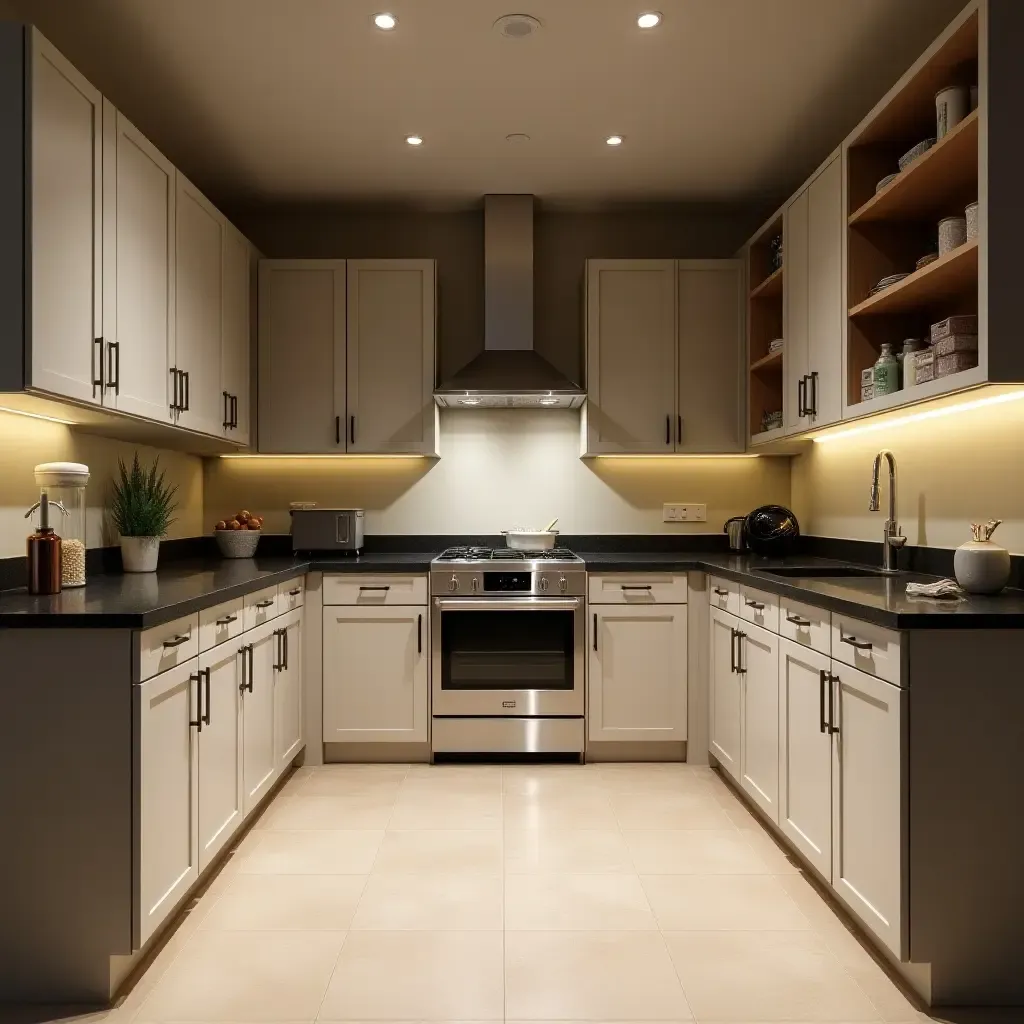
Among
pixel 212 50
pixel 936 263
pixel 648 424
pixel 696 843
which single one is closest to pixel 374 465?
pixel 648 424

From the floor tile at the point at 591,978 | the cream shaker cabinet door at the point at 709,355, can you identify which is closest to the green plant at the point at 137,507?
the floor tile at the point at 591,978

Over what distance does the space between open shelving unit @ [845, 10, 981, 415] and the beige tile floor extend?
151cm

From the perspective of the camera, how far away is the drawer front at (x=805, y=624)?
228 centimetres

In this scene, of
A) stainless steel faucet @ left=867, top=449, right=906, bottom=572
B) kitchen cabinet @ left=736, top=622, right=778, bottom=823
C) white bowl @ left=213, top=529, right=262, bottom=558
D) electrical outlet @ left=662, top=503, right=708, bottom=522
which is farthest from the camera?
electrical outlet @ left=662, top=503, right=708, bottom=522

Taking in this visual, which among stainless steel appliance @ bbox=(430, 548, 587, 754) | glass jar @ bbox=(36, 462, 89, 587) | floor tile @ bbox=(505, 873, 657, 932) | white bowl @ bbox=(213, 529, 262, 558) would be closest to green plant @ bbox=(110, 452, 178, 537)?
glass jar @ bbox=(36, 462, 89, 587)

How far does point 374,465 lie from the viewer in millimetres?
4148

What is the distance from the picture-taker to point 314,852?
8.73ft

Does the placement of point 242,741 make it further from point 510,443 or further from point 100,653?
point 510,443

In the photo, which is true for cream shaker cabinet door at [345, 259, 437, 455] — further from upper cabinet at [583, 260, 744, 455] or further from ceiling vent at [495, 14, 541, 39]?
ceiling vent at [495, 14, 541, 39]

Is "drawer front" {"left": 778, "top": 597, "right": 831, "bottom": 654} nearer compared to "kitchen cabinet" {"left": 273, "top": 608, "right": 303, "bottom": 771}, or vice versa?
"drawer front" {"left": 778, "top": 597, "right": 831, "bottom": 654}

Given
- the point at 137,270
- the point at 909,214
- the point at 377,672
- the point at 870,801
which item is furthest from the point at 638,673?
the point at 137,270

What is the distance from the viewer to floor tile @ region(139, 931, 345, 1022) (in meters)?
1.82

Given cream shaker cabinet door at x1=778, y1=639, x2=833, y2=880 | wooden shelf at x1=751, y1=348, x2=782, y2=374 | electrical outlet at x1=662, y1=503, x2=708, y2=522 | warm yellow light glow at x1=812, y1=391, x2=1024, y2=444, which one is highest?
wooden shelf at x1=751, y1=348, x2=782, y2=374

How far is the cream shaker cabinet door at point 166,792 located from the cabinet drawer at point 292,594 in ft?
3.17
